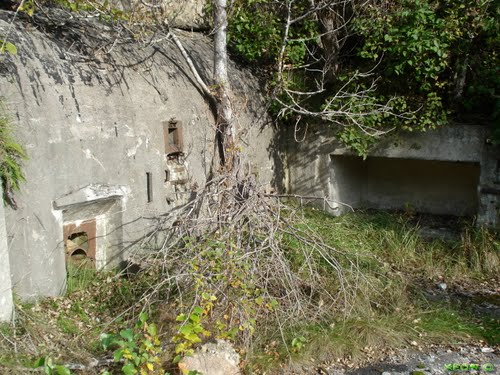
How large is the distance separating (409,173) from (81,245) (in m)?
5.29

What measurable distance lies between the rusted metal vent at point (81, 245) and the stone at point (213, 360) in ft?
6.46

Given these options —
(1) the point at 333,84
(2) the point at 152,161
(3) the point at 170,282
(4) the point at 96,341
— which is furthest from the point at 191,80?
(4) the point at 96,341

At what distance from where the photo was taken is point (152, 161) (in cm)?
602

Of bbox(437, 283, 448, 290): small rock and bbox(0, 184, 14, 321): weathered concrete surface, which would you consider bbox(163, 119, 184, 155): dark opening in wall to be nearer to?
bbox(0, 184, 14, 321): weathered concrete surface

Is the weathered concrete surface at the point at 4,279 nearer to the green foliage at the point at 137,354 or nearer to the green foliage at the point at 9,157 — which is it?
the green foliage at the point at 9,157

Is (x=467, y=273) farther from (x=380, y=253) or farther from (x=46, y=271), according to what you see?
(x=46, y=271)

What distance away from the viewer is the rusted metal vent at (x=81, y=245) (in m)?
5.50

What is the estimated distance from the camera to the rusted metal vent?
5.50 metres

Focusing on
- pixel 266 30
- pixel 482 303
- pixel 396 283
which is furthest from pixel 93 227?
pixel 482 303

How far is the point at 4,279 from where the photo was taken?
440 centimetres

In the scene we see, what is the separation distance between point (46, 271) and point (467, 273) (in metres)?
4.38

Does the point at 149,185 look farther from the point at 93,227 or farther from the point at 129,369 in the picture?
the point at 129,369

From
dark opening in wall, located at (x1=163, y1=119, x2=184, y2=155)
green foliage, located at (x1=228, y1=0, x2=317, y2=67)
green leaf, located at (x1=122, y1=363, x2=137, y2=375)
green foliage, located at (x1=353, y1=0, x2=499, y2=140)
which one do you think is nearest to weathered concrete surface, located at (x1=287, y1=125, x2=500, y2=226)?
green foliage, located at (x1=353, y1=0, x2=499, y2=140)

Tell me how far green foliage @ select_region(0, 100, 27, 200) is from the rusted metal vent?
3.00ft
